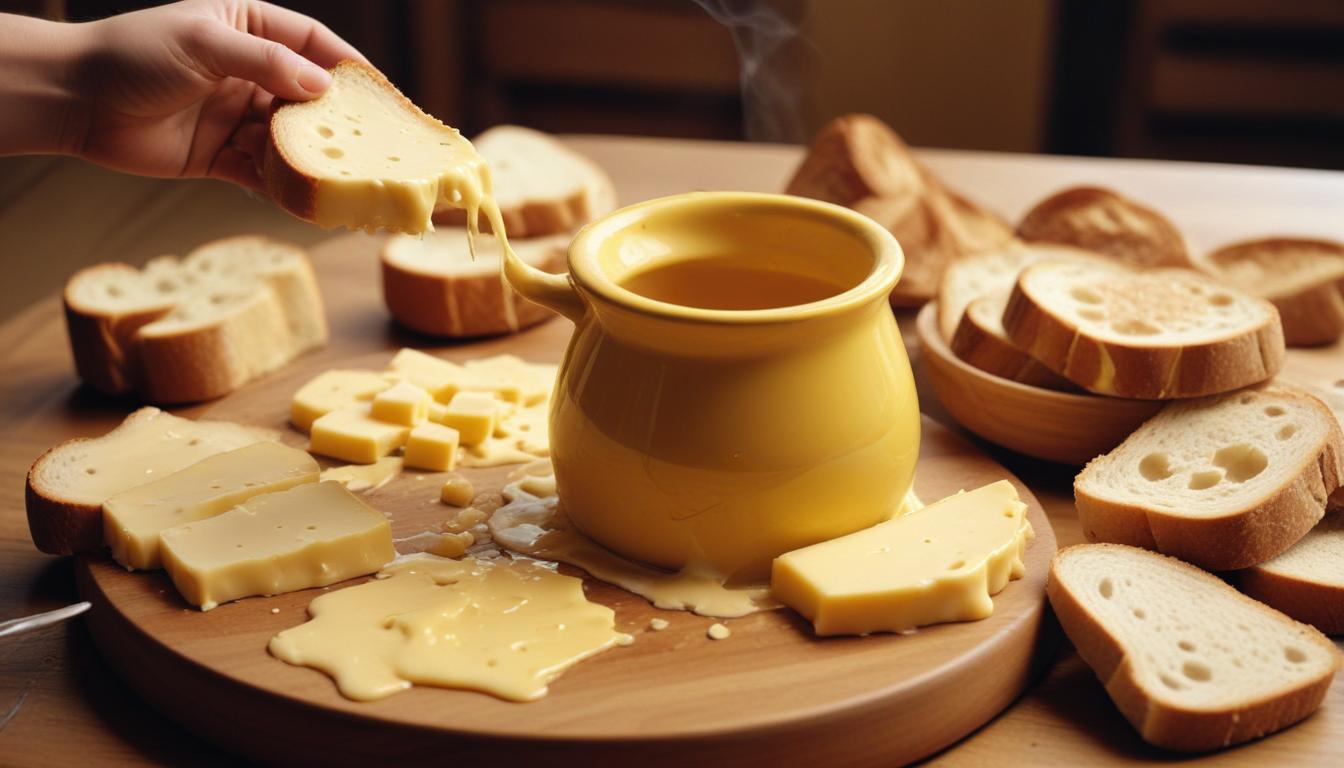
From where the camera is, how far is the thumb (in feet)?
6.36

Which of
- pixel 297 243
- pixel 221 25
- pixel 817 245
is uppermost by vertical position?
pixel 221 25

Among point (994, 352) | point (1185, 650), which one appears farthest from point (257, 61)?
point (1185, 650)

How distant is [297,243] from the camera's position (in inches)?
124

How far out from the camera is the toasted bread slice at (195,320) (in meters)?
2.37

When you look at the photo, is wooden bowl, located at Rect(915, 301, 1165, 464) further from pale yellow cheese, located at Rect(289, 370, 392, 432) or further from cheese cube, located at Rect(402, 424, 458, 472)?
pale yellow cheese, located at Rect(289, 370, 392, 432)

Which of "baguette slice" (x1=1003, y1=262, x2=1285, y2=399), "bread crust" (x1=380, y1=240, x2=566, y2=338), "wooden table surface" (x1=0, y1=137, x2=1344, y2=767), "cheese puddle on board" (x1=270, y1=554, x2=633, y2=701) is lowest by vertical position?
"wooden table surface" (x1=0, y1=137, x2=1344, y2=767)

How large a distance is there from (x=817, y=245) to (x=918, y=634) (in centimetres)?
56

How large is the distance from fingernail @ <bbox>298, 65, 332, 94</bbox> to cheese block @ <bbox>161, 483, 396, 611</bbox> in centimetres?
58

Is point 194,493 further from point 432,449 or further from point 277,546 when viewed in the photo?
point 432,449

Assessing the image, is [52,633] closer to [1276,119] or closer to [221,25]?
[221,25]

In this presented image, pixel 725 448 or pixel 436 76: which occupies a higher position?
pixel 725 448

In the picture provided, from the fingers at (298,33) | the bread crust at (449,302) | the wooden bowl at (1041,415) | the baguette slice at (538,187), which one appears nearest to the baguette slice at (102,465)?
the bread crust at (449,302)

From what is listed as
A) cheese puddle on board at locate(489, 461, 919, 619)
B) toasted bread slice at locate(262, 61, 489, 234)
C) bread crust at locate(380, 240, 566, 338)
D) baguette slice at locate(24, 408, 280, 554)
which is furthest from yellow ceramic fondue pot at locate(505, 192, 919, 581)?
bread crust at locate(380, 240, 566, 338)

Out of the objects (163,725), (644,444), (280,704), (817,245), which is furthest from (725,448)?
(163,725)
